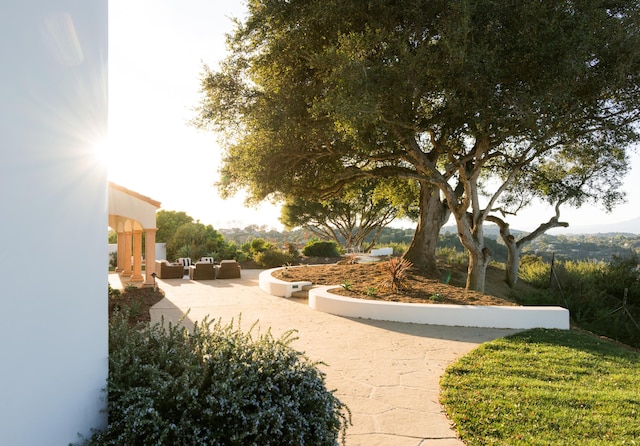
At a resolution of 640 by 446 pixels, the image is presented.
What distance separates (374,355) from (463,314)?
119 inches

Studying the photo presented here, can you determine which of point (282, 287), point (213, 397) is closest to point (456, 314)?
point (282, 287)

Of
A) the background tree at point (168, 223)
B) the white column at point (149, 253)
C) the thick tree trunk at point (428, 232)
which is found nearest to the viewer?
the thick tree trunk at point (428, 232)

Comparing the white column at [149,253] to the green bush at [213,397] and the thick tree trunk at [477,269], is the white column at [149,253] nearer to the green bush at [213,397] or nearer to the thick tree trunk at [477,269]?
the thick tree trunk at [477,269]

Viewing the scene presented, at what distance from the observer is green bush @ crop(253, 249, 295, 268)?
21.8m

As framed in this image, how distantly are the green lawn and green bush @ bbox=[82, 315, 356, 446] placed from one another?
68.6 inches

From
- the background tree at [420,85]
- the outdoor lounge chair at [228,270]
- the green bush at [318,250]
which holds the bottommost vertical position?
the outdoor lounge chair at [228,270]

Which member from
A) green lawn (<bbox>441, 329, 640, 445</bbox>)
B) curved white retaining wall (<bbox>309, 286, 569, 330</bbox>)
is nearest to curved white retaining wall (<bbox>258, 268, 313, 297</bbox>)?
curved white retaining wall (<bbox>309, 286, 569, 330</bbox>)

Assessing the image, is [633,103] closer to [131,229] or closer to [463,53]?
[463,53]

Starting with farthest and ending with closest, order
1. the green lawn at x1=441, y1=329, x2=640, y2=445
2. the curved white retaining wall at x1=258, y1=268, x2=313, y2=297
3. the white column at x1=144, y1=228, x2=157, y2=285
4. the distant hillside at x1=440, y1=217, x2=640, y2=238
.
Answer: the distant hillside at x1=440, y1=217, x2=640, y2=238
the white column at x1=144, y1=228, x2=157, y2=285
the curved white retaining wall at x1=258, y1=268, x2=313, y2=297
the green lawn at x1=441, y1=329, x2=640, y2=445

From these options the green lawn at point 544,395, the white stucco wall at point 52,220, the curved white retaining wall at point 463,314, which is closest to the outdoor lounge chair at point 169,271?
the curved white retaining wall at point 463,314

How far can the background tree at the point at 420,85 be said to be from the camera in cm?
864

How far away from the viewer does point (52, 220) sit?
2.71 m

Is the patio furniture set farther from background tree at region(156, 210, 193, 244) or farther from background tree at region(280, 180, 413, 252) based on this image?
background tree at region(280, 180, 413, 252)

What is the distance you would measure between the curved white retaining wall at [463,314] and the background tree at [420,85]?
134 inches
